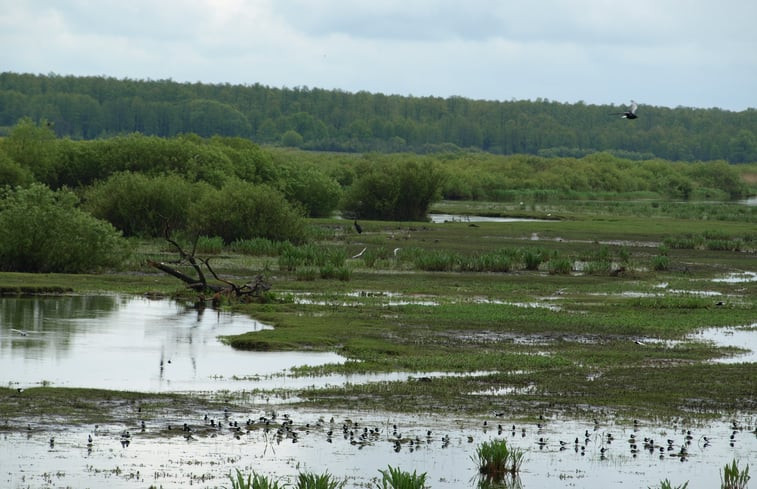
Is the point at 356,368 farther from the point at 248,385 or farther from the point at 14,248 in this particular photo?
the point at 14,248

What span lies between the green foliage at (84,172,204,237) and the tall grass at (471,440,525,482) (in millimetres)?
39802

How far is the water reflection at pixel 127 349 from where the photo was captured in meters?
19.7

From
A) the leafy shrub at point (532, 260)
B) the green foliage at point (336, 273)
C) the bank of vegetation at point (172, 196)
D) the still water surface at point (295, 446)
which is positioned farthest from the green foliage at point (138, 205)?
the still water surface at point (295, 446)

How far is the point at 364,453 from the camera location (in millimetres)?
15156

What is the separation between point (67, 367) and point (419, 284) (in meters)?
17.2

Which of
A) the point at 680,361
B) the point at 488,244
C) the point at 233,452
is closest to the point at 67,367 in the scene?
the point at 233,452

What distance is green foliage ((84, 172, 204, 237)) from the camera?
175 ft

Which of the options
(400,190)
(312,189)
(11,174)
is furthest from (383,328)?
(312,189)

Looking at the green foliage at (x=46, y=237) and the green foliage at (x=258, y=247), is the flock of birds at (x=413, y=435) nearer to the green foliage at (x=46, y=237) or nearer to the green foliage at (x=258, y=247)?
the green foliage at (x=46, y=237)

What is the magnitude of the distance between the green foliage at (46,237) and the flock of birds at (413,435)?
21757 mm

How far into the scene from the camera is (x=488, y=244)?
178 ft

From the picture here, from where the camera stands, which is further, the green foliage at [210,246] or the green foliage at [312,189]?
the green foliage at [312,189]

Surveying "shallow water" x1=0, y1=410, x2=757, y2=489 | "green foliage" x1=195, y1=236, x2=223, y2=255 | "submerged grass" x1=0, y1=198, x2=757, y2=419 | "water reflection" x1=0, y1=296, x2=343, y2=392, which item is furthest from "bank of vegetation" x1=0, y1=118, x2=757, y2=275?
"shallow water" x1=0, y1=410, x2=757, y2=489

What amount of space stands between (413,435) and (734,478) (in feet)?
13.6
